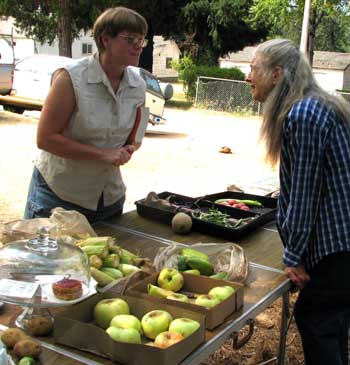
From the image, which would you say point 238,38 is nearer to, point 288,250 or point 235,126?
point 235,126

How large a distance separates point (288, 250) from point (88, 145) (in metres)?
1.06

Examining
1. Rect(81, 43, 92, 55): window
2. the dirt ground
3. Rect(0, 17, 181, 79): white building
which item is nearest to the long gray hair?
the dirt ground

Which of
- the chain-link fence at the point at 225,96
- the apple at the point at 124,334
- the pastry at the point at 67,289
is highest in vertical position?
the pastry at the point at 67,289

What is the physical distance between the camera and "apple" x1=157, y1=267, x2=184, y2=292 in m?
2.01

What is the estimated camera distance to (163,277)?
202cm

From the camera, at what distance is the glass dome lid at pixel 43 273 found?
1.65 meters

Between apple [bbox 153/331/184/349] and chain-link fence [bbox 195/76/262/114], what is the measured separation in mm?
19363

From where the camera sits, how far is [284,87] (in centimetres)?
232

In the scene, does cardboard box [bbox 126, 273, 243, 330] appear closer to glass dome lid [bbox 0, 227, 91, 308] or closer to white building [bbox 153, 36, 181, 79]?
glass dome lid [bbox 0, 227, 91, 308]

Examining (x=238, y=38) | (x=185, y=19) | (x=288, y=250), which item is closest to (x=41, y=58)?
(x=185, y=19)

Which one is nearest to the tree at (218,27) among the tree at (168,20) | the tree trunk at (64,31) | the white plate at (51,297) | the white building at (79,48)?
the tree at (168,20)

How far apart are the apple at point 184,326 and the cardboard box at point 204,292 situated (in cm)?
10

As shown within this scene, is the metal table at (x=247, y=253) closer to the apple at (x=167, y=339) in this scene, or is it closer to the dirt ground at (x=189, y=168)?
the apple at (x=167, y=339)

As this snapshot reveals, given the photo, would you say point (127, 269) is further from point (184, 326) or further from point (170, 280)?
point (184, 326)
